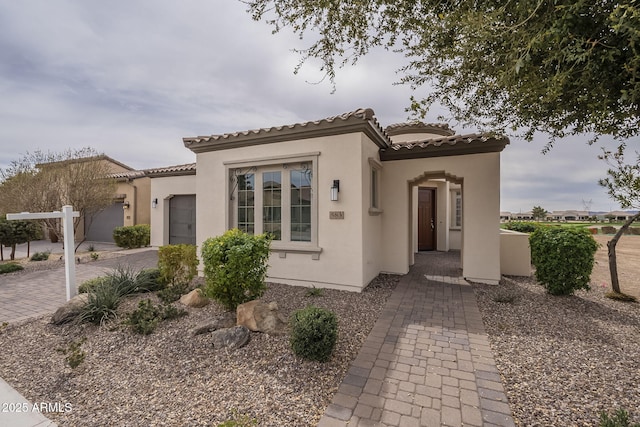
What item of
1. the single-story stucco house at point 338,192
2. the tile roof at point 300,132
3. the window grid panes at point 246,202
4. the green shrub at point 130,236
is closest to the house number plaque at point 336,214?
the single-story stucco house at point 338,192

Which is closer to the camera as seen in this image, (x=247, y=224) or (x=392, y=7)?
(x=392, y=7)

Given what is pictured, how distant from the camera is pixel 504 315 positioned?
190 inches

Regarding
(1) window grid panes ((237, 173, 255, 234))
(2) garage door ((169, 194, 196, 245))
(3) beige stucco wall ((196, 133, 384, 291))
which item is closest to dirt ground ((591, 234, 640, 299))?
(3) beige stucco wall ((196, 133, 384, 291))

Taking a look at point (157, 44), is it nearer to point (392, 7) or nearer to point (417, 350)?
point (392, 7)

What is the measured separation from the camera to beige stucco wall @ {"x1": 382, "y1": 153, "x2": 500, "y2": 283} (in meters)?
6.73

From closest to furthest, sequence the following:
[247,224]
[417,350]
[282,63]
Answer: [417,350], [282,63], [247,224]

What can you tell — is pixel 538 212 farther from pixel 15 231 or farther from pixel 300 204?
pixel 15 231

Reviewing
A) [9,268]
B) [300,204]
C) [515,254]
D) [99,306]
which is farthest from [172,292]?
[515,254]

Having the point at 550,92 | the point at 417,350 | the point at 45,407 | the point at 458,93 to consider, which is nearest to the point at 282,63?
the point at 458,93

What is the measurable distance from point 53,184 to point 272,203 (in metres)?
9.14

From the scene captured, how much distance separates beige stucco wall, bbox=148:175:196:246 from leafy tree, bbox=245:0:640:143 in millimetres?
9694

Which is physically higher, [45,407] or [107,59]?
[107,59]

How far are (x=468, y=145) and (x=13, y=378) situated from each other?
8.84 meters

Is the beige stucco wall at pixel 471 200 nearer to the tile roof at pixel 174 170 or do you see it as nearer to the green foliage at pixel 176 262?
the green foliage at pixel 176 262
